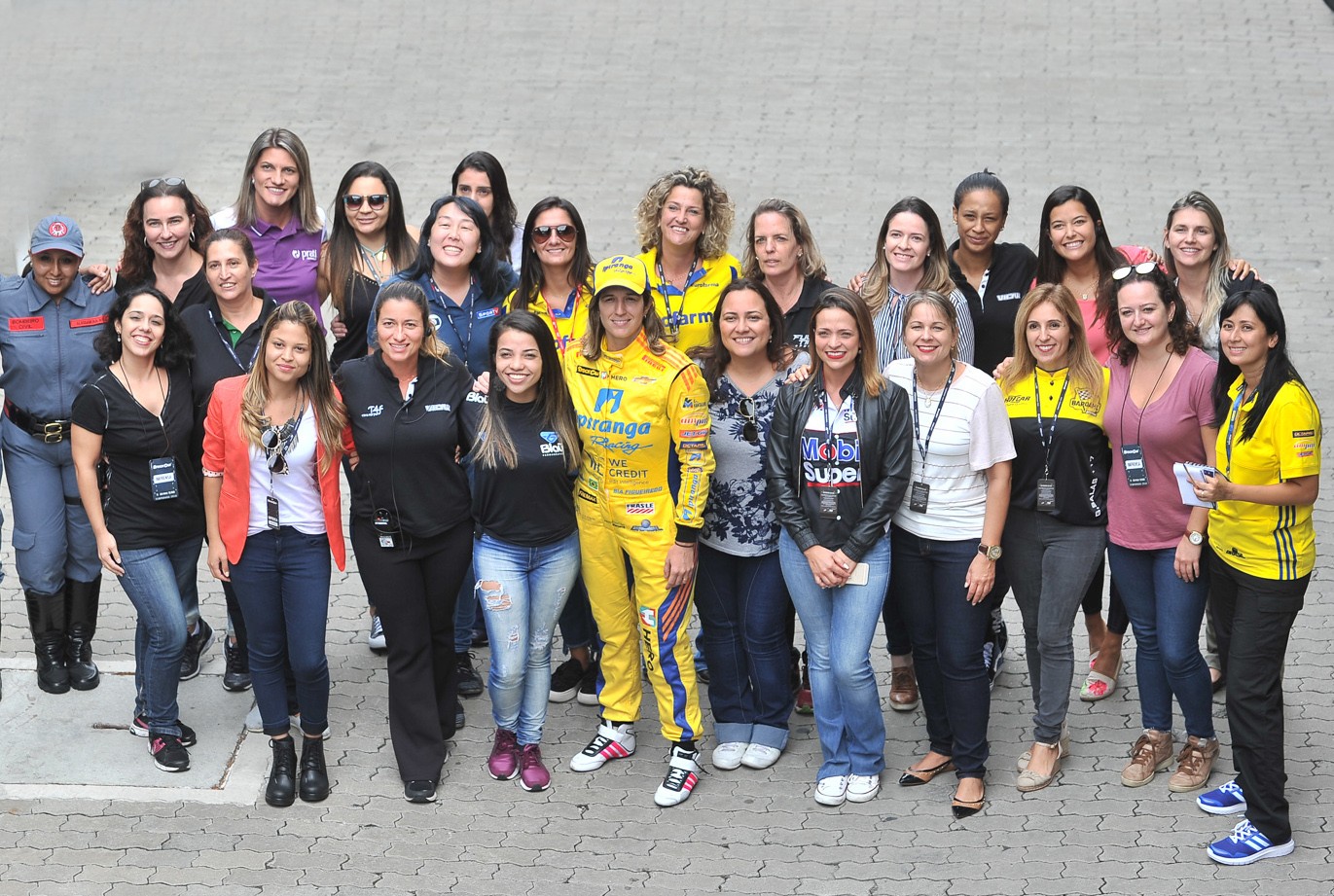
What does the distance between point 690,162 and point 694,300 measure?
7115 millimetres

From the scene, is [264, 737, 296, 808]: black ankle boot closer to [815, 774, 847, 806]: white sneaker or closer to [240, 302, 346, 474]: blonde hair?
[240, 302, 346, 474]: blonde hair

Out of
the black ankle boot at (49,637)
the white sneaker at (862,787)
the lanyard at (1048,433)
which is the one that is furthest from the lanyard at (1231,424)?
the black ankle boot at (49,637)

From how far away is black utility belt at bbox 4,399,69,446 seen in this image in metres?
6.45

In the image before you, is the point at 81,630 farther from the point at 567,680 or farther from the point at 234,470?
the point at 567,680

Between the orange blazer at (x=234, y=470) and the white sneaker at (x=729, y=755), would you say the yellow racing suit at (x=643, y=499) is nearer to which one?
the white sneaker at (x=729, y=755)

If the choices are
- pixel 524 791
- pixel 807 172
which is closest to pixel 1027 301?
pixel 524 791

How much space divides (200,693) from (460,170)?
2.67 metres

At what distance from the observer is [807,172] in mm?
13047

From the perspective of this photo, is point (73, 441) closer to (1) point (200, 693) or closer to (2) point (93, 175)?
(1) point (200, 693)

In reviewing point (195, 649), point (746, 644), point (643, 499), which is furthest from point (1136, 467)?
point (195, 649)

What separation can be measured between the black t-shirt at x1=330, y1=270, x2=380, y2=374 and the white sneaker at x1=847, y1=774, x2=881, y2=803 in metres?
2.90

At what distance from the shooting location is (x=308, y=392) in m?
5.86

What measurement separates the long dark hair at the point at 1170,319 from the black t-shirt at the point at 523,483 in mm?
2183

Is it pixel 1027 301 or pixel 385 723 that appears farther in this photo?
pixel 385 723
